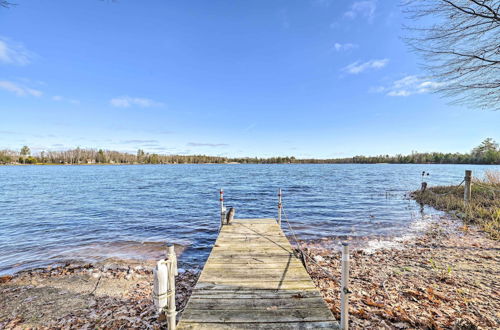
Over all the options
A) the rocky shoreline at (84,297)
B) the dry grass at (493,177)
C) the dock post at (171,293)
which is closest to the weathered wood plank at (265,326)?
the dock post at (171,293)

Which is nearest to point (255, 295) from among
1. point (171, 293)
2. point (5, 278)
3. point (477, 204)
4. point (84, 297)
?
→ point (171, 293)

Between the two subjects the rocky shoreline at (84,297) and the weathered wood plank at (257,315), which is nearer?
the weathered wood plank at (257,315)

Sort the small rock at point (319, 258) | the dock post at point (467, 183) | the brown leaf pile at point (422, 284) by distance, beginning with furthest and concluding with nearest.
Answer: the dock post at point (467, 183), the small rock at point (319, 258), the brown leaf pile at point (422, 284)

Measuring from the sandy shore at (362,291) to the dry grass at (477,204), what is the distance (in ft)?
9.39

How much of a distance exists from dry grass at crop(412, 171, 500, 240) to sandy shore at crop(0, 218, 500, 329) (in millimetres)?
2863

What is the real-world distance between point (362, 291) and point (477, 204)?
12814mm

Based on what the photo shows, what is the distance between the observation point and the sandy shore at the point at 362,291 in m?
4.03

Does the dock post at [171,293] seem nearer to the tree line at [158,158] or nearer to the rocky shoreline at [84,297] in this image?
the rocky shoreline at [84,297]

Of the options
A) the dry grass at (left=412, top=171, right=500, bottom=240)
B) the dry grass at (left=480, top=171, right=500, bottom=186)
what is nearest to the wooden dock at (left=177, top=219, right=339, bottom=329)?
the dry grass at (left=412, top=171, right=500, bottom=240)

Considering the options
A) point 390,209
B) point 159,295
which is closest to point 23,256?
point 159,295

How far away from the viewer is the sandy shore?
159 inches

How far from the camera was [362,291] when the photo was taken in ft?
16.4

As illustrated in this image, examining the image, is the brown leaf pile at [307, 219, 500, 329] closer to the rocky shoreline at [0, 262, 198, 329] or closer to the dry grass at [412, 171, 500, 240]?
the dry grass at [412, 171, 500, 240]

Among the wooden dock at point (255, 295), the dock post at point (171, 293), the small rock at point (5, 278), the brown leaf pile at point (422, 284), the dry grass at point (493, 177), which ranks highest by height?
the dry grass at point (493, 177)
